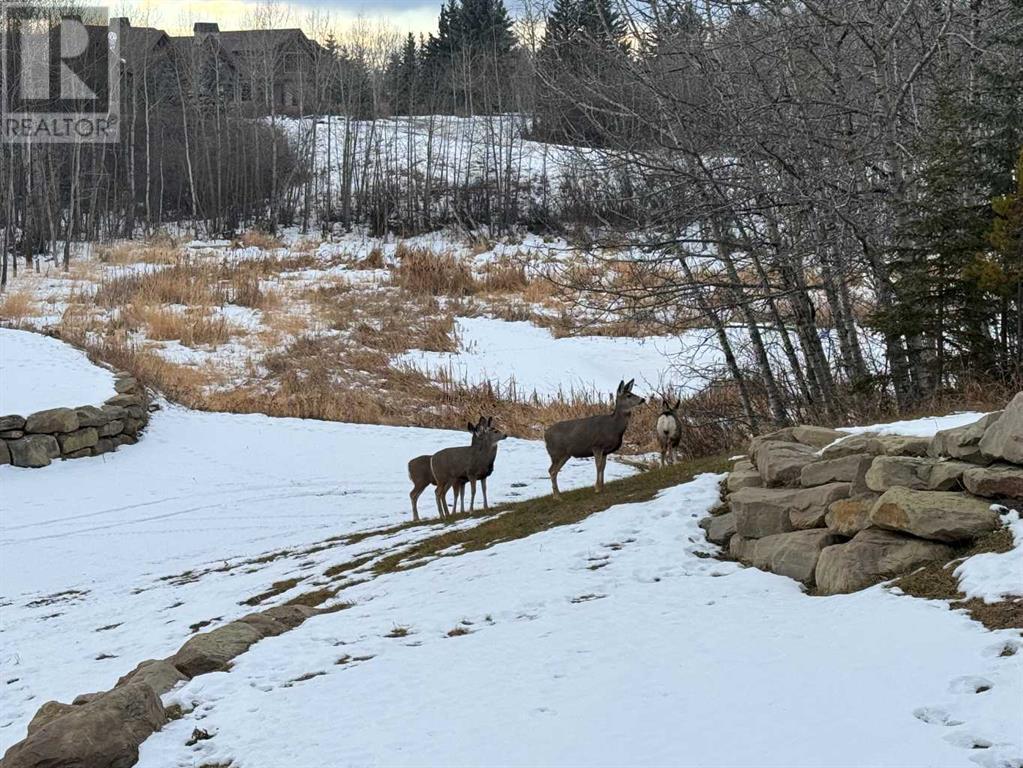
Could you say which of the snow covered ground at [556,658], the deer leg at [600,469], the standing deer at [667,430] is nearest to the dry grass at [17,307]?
the snow covered ground at [556,658]

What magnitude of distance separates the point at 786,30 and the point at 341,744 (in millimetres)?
10465

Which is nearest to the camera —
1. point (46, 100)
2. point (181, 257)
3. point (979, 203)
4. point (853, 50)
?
point (979, 203)

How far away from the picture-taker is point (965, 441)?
22.4 ft

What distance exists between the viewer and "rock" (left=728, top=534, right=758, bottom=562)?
767cm

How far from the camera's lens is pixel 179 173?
56875mm

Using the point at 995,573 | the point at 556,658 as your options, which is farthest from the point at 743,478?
the point at 556,658

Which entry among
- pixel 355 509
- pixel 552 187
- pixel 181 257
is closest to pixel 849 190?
pixel 355 509

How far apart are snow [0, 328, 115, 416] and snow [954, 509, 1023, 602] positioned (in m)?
16.6

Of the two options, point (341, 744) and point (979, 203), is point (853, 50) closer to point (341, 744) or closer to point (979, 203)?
point (979, 203)

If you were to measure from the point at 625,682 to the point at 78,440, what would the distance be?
1545 cm

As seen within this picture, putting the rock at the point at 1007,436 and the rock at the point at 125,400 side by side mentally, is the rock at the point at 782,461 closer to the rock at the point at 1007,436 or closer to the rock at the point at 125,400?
the rock at the point at 1007,436

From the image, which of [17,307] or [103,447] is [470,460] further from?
[17,307]

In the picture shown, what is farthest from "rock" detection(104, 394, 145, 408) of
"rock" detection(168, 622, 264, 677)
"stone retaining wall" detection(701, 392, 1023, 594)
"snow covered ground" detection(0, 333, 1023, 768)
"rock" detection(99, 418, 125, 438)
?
"stone retaining wall" detection(701, 392, 1023, 594)

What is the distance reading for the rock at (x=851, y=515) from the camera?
22.8 ft
